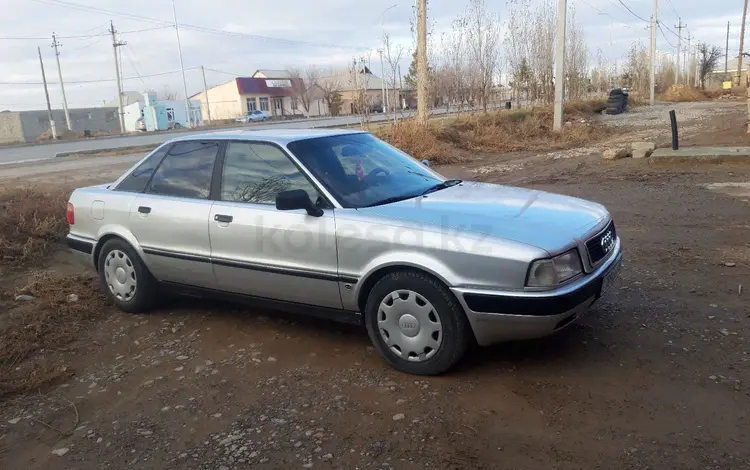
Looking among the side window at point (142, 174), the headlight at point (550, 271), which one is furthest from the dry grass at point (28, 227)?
the headlight at point (550, 271)

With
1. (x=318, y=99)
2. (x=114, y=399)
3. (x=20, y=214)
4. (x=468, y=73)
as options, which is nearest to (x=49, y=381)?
(x=114, y=399)

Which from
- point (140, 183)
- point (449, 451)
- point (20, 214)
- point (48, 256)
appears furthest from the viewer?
point (20, 214)

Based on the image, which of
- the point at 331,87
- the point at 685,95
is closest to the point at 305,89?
the point at 331,87

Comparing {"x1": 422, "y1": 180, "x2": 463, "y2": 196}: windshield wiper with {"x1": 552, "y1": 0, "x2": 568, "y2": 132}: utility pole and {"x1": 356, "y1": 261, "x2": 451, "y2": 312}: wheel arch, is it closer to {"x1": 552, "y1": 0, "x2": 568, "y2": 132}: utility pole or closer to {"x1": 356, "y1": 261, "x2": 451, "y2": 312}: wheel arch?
{"x1": 356, "y1": 261, "x2": 451, "y2": 312}: wheel arch

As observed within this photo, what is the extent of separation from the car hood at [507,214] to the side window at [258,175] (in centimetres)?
67

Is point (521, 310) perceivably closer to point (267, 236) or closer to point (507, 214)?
point (507, 214)

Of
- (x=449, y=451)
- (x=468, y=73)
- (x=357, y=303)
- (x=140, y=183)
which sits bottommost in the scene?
(x=449, y=451)

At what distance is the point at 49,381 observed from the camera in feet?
13.3

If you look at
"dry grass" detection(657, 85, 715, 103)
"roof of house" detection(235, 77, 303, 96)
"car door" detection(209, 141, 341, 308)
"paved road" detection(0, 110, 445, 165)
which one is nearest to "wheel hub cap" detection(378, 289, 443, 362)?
"car door" detection(209, 141, 341, 308)

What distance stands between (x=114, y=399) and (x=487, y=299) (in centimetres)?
240

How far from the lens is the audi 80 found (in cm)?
343

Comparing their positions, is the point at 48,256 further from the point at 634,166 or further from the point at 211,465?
the point at 634,166

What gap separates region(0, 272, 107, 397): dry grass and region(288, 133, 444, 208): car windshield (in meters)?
2.29

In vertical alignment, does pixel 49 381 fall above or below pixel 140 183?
below
